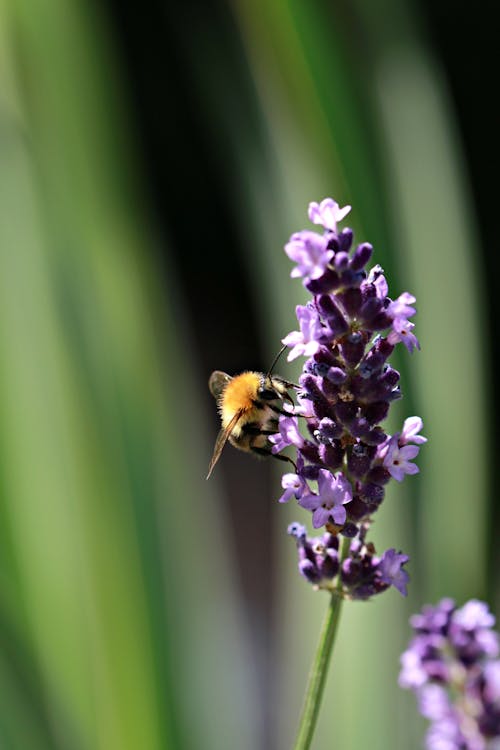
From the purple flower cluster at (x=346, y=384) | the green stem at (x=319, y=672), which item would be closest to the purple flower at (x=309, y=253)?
the purple flower cluster at (x=346, y=384)

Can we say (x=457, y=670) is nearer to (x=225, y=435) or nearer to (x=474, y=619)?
(x=474, y=619)

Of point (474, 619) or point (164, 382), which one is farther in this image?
point (164, 382)

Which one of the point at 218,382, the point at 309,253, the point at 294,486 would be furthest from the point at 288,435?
the point at 218,382

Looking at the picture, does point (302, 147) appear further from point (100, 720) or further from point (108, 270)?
point (100, 720)

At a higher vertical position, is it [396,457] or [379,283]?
[379,283]

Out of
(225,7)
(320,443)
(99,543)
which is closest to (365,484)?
(320,443)

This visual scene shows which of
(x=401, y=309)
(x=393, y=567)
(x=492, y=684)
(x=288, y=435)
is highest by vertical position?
(x=401, y=309)

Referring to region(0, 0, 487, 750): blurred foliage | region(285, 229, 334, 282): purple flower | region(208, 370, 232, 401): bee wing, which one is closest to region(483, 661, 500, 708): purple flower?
region(285, 229, 334, 282): purple flower
